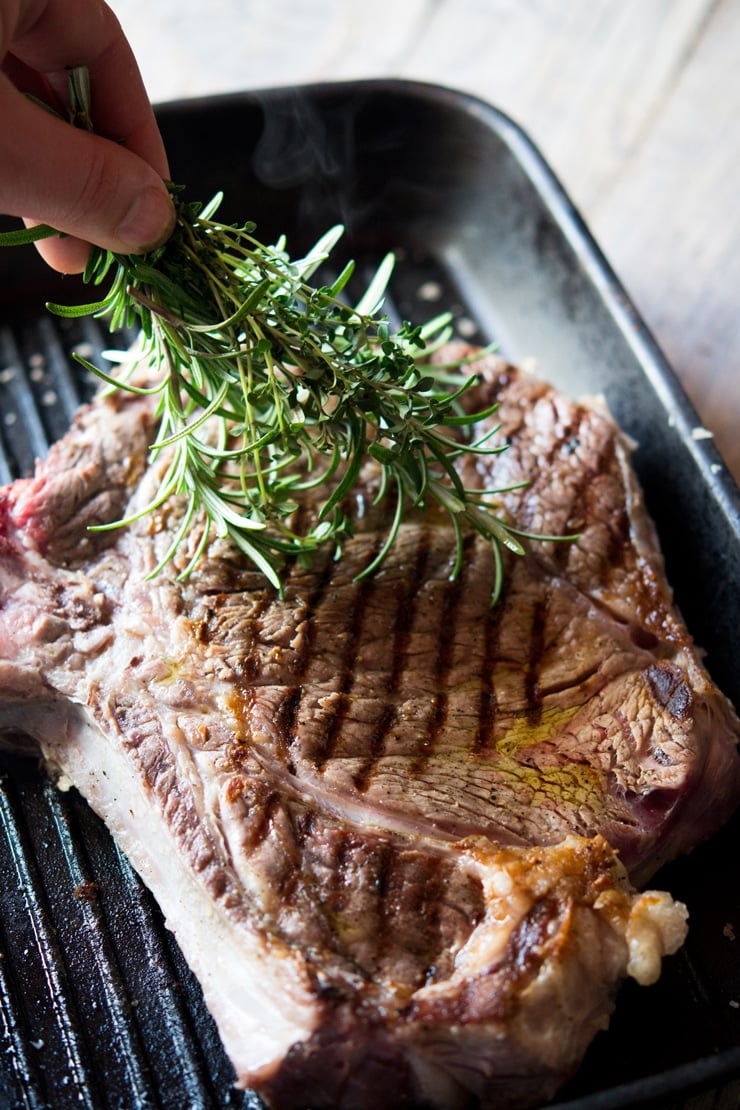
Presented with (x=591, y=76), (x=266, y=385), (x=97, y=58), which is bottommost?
(x=266, y=385)

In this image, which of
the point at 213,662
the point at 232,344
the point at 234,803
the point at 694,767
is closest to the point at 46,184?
the point at 232,344

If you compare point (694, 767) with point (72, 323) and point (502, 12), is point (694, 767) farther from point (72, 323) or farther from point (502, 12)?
point (502, 12)

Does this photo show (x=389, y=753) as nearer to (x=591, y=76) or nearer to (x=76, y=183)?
(x=76, y=183)

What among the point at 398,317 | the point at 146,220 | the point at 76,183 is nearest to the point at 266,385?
the point at 146,220

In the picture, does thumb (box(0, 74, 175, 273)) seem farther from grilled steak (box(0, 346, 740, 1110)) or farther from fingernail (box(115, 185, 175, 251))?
grilled steak (box(0, 346, 740, 1110))

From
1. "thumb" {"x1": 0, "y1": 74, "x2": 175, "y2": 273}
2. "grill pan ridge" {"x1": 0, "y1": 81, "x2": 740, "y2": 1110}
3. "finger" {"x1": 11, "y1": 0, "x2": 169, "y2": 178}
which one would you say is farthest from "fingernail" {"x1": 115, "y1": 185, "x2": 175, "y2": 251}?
"grill pan ridge" {"x1": 0, "y1": 81, "x2": 740, "y2": 1110}

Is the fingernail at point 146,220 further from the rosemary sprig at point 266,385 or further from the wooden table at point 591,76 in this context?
the wooden table at point 591,76
